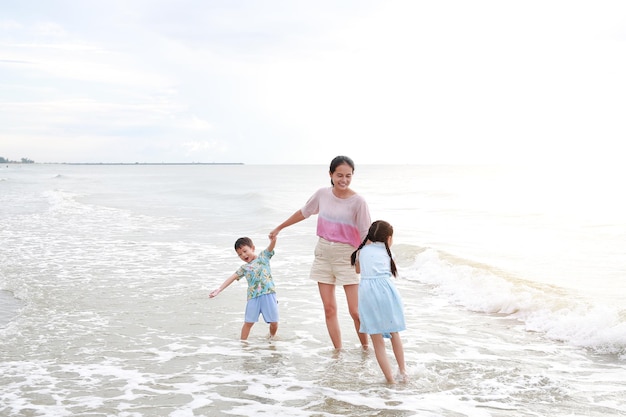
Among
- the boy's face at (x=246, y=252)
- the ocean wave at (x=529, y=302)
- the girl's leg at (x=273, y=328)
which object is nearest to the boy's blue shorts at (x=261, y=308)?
the girl's leg at (x=273, y=328)

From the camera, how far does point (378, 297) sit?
5.16 metres

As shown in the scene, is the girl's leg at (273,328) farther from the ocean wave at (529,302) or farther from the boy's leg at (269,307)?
the ocean wave at (529,302)

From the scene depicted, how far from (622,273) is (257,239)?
1026cm

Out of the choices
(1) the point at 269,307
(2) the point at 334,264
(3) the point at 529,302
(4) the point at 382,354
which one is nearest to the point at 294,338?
(1) the point at 269,307

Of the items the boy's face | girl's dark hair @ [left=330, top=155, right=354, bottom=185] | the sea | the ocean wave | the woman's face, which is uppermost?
girl's dark hair @ [left=330, top=155, right=354, bottom=185]

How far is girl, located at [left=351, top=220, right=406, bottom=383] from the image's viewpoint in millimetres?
5141

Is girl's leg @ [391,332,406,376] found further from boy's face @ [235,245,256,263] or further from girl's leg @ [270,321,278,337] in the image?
boy's face @ [235,245,256,263]

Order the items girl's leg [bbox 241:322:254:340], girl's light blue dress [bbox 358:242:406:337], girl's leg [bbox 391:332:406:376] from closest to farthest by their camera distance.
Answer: girl's light blue dress [bbox 358:242:406:337] → girl's leg [bbox 391:332:406:376] → girl's leg [bbox 241:322:254:340]

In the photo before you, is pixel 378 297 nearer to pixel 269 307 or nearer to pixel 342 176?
pixel 342 176

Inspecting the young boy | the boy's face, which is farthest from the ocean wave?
the boy's face

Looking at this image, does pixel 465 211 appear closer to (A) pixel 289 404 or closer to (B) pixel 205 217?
(B) pixel 205 217

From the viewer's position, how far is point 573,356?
6.54m

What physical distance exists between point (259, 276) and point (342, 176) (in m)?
1.86

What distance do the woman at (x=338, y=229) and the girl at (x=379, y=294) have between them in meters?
0.52
